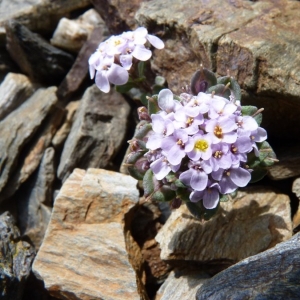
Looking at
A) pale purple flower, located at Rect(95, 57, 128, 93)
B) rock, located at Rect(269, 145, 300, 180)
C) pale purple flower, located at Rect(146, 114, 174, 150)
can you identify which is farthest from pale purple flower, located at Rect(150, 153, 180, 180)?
rock, located at Rect(269, 145, 300, 180)

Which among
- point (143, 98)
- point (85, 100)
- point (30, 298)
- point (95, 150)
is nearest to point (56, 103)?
point (85, 100)

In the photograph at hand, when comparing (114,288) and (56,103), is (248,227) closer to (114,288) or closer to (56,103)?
(114,288)

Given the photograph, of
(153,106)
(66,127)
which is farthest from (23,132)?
(153,106)

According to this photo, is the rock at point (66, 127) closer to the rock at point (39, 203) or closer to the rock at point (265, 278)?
the rock at point (39, 203)

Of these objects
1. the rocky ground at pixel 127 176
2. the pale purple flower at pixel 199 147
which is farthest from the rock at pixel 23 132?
the pale purple flower at pixel 199 147

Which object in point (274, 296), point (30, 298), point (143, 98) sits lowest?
point (30, 298)

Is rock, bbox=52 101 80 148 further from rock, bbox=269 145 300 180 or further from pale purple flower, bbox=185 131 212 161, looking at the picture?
pale purple flower, bbox=185 131 212 161
